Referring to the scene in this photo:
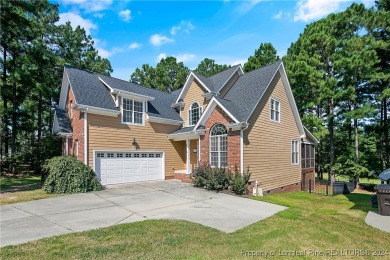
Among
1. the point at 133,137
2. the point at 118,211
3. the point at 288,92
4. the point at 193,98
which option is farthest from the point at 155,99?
the point at 118,211

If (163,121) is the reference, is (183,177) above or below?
below

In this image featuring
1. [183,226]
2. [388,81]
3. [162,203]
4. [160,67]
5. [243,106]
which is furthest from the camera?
[160,67]

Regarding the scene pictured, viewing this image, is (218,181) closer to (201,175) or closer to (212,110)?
(201,175)

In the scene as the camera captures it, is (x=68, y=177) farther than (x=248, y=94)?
No

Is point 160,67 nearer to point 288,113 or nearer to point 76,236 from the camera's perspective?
point 288,113

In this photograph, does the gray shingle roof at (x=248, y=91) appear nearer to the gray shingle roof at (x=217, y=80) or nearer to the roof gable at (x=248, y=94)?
the roof gable at (x=248, y=94)

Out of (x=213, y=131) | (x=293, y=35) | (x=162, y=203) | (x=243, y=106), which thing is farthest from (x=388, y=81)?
(x=162, y=203)

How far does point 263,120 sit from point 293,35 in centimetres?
1867

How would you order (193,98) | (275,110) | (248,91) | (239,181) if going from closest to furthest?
(239,181)
(248,91)
(275,110)
(193,98)

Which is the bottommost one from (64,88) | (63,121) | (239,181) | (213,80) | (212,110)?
(239,181)

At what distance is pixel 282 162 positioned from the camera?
17.1 metres

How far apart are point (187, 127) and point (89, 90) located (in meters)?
7.40

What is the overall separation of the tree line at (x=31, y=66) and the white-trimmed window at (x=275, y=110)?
16.1 m

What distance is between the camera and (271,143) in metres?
16.0
